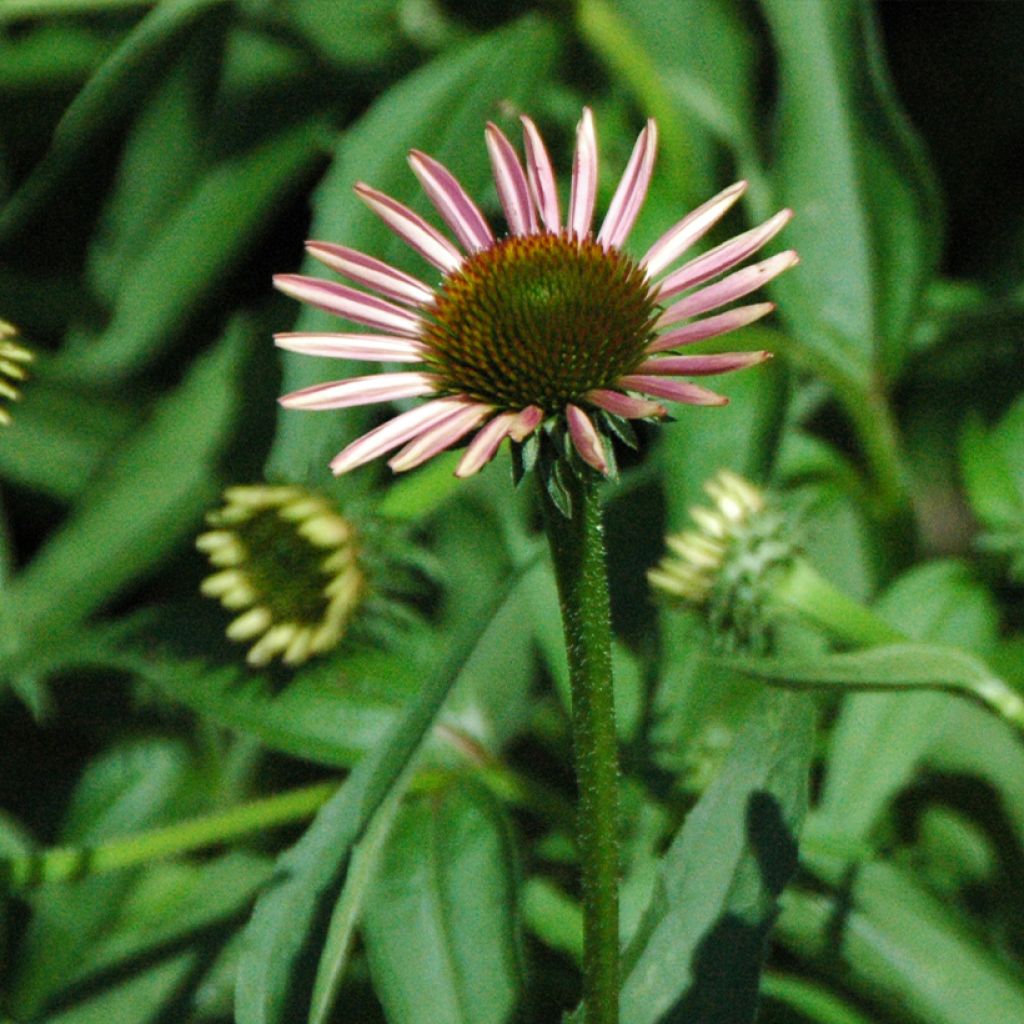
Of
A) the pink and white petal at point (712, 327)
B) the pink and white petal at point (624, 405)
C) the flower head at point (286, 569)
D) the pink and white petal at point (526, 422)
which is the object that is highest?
the pink and white petal at point (712, 327)

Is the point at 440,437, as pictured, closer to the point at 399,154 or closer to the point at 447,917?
the point at 447,917

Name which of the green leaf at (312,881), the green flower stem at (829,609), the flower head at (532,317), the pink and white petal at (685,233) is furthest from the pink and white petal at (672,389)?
the green flower stem at (829,609)

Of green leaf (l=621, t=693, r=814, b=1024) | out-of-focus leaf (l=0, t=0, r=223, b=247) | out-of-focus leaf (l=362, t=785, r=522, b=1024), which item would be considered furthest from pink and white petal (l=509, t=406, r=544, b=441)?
out-of-focus leaf (l=0, t=0, r=223, b=247)

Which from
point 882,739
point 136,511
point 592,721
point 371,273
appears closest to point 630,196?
point 371,273

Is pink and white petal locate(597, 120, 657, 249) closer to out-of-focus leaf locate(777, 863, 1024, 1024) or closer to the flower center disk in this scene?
the flower center disk

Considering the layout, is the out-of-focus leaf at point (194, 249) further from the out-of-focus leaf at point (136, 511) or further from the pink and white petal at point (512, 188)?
the pink and white petal at point (512, 188)

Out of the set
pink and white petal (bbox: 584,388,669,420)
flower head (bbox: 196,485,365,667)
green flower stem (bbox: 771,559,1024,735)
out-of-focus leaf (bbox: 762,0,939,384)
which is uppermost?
out-of-focus leaf (bbox: 762,0,939,384)
